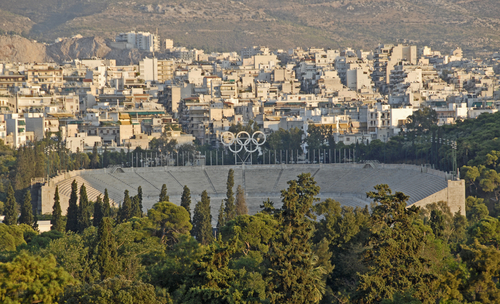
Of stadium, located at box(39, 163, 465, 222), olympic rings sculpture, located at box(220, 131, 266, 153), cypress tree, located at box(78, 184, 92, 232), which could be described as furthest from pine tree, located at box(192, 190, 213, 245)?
olympic rings sculpture, located at box(220, 131, 266, 153)

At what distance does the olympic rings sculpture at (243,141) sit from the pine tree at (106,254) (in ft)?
149

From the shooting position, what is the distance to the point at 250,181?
71.8m

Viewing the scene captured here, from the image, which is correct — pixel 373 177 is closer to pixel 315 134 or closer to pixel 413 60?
pixel 315 134

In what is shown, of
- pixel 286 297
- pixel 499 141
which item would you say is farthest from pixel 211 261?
pixel 499 141

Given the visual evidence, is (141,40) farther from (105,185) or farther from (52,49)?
(105,185)

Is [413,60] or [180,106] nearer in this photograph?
[180,106]

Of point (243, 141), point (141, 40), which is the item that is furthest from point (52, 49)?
point (243, 141)

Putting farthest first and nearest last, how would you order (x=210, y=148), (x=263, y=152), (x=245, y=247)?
(x=210, y=148)
(x=263, y=152)
(x=245, y=247)

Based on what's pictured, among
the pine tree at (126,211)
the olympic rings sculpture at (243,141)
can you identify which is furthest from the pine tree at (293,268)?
the olympic rings sculpture at (243,141)

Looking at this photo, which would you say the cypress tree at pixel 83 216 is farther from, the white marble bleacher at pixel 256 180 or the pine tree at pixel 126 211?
the white marble bleacher at pixel 256 180

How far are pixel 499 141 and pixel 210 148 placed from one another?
29372 millimetres

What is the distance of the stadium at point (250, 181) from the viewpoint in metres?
62.2

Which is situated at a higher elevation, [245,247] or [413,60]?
[413,60]

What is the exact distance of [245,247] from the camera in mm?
37531
